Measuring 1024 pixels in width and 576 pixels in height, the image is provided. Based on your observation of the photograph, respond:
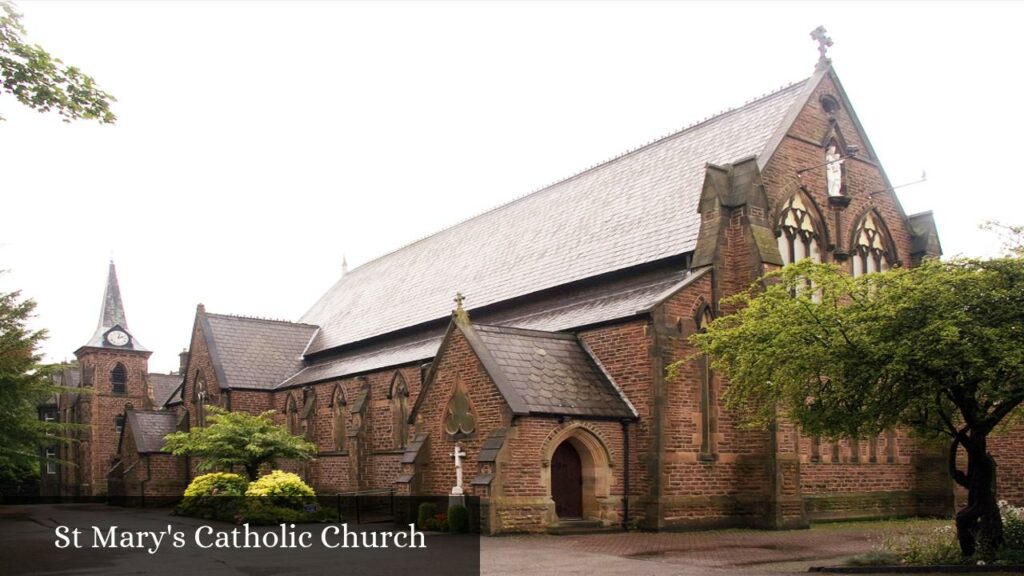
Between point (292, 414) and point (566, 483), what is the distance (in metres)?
21.6

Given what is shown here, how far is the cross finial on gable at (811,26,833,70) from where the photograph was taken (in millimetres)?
28297

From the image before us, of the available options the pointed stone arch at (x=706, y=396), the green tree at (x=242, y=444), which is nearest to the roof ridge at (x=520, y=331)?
the pointed stone arch at (x=706, y=396)

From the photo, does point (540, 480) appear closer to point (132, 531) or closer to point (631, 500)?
point (631, 500)

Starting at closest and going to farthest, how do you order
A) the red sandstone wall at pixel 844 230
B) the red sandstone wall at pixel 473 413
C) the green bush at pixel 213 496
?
the red sandstone wall at pixel 473 413
the red sandstone wall at pixel 844 230
the green bush at pixel 213 496

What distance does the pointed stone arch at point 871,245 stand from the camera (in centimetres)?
2828

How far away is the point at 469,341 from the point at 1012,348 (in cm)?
1324

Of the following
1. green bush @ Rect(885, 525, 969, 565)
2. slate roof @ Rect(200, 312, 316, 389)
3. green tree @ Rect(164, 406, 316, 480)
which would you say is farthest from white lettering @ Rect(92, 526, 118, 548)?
green bush @ Rect(885, 525, 969, 565)

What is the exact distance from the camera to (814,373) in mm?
15664

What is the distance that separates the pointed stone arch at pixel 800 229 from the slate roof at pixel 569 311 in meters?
3.30

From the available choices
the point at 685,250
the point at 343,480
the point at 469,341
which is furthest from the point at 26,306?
the point at 685,250

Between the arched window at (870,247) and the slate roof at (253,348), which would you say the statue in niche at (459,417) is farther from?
the slate roof at (253,348)

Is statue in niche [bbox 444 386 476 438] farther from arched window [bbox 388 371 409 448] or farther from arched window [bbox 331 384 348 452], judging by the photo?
arched window [bbox 331 384 348 452]

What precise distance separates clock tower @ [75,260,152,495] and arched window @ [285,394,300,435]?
2537 centimetres

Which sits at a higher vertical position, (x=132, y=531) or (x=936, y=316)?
(x=936, y=316)
